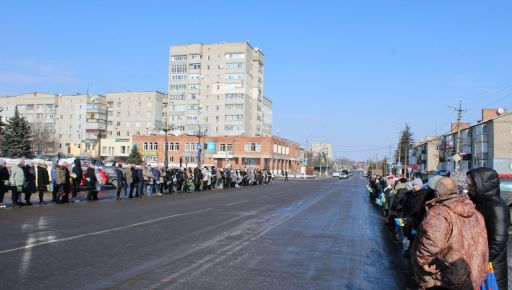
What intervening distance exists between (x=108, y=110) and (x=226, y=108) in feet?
122

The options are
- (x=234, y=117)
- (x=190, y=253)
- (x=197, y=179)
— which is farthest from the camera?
(x=234, y=117)

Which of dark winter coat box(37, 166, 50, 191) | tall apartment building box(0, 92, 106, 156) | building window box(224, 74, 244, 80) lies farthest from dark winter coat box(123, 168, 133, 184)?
tall apartment building box(0, 92, 106, 156)

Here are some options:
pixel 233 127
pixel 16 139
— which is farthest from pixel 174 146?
pixel 16 139

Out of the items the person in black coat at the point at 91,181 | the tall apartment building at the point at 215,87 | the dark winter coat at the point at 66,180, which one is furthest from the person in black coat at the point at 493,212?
the tall apartment building at the point at 215,87

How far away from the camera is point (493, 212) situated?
456cm

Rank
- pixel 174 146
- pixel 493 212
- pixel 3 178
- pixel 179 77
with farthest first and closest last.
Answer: pixel 179 77 → pixel 174 146 → pixel 3 178 → pixel 493 212

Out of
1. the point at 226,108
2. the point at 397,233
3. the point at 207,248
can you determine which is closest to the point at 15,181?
the point at 207,248

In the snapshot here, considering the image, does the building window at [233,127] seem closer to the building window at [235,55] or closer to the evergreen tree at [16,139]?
the building window at [235,55]

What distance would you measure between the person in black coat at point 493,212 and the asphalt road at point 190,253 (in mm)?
2758

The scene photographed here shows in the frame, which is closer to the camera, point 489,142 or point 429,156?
point 489,142

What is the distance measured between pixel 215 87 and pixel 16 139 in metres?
59.7

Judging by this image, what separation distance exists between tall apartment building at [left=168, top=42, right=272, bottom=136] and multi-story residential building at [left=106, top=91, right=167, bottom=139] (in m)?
7.70

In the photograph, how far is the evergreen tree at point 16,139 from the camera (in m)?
68.9

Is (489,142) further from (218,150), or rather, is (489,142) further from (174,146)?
(174,146)
